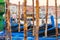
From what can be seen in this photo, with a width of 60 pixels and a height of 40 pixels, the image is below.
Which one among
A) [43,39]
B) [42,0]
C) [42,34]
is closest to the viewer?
[43,39]

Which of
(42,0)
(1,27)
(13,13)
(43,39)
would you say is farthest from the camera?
(42,0)

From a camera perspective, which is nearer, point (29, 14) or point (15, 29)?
point (15, 29)

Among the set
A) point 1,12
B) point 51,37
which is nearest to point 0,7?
point 1,12

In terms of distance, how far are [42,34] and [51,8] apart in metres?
4.69

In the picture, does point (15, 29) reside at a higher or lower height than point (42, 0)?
lower

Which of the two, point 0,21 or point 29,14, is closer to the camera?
point 0,21

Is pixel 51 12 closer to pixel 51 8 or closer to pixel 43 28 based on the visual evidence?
pixel 51 8

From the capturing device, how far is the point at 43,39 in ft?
19.5

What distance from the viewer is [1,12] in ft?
23.3

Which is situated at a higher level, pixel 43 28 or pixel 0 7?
pixel 0 7

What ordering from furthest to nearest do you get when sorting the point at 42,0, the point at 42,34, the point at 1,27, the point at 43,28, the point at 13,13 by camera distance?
the point at 42,0 < the point at 13,13 < the point at 1,27 < the point at 43,28 < the point at 42,34

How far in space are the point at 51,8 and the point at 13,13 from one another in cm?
218

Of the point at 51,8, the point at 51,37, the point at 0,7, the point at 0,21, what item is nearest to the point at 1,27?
the point at 0,21

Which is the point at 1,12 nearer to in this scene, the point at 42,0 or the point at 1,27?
the point at 1,27
